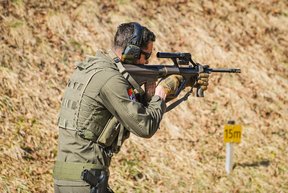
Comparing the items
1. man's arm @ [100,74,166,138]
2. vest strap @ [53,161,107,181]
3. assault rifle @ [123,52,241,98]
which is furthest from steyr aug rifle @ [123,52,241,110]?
vest strap @ [53,161,107,181]

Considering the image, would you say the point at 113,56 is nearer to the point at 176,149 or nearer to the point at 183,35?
the point at 176,149

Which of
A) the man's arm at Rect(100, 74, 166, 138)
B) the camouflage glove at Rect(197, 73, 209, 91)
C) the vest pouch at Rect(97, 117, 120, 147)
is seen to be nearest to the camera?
the man's arm at Rect(100, 74, 166, 138)

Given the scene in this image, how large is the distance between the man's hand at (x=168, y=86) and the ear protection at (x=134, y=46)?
0.35 metres

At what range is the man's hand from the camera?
4270mm

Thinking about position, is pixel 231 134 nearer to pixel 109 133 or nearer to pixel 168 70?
pixel 168 70

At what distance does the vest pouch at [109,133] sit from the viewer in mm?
3893

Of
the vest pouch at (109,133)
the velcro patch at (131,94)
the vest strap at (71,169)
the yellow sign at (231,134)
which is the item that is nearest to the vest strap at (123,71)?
the velcro patch at (131,94)

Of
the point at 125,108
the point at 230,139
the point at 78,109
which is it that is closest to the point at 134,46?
the point at 125,108

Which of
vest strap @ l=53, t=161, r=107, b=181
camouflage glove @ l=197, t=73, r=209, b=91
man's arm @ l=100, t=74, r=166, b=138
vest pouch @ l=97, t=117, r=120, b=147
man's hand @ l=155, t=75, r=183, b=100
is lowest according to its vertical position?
vest strap @ l=53, t=161, r=107, b=181

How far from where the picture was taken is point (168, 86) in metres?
4.46

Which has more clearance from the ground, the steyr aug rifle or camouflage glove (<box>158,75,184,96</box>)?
the steyr aug rifle

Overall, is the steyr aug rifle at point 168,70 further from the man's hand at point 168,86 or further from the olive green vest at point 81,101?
the olive green vest at point 81,101

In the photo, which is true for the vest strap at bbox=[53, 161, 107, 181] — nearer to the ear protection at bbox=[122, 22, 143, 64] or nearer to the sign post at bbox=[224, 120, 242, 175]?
the ear protection at bbox=[122, 22, 143, 64]

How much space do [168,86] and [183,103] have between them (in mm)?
5012
